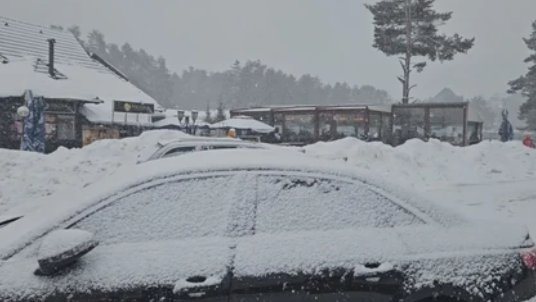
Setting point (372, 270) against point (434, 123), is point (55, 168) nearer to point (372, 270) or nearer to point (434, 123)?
point (372, 270)

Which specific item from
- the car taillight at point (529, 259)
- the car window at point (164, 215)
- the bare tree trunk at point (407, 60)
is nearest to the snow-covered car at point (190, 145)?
the car window at point (164, 215)

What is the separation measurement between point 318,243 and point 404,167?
1233 cm

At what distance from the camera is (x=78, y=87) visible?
2561cm

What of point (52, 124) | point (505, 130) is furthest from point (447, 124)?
point (52, 124)

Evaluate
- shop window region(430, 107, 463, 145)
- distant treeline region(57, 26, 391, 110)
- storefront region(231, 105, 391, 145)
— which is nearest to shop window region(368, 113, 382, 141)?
storefront region(231, 105, 391, 145)

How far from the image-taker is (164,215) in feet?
9.21

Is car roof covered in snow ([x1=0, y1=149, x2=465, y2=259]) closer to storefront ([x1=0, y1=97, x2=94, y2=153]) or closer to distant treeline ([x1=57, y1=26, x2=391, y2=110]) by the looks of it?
storefront ([x1=0, y1=97, x2=94, y2=153])

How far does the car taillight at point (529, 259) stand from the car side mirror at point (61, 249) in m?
2.50

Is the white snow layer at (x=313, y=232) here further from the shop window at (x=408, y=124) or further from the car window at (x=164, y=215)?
the shop window at (x=408, y=124)

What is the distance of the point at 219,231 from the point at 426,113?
25433 millimetres

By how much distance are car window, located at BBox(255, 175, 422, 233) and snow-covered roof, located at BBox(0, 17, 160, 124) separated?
852 inches

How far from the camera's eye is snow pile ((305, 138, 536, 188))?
1427cm

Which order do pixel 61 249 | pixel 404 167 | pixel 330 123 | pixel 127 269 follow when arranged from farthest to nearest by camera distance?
pixel 330 123, pixel 404 167, pixel 127 269, pixel 61 249

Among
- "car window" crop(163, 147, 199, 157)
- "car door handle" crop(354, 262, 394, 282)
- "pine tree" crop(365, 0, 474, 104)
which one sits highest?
"pine tree" crop(365, 0, 474, 104)
